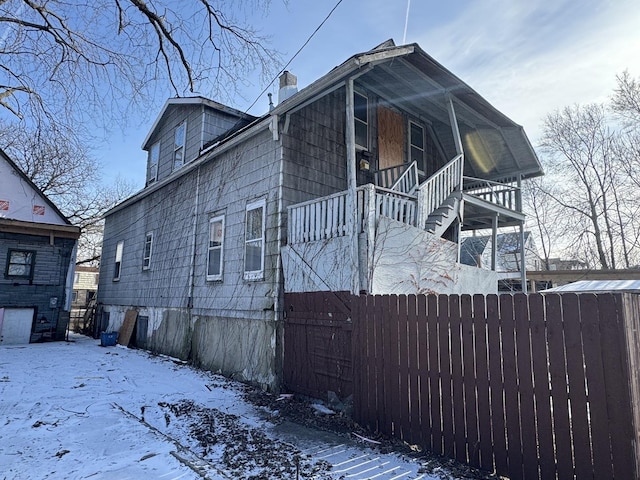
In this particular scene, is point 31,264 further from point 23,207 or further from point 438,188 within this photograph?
point 438,188

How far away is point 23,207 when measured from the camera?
14031mm

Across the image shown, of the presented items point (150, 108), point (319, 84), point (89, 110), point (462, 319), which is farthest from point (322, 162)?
point (462, 319)

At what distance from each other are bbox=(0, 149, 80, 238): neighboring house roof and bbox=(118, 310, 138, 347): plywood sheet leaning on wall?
4.29 m

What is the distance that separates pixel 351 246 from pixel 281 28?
390 centimetres

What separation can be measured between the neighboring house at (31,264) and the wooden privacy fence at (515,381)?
1388 cm

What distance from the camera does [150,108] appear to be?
20.7 feet

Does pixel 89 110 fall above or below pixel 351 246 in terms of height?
above

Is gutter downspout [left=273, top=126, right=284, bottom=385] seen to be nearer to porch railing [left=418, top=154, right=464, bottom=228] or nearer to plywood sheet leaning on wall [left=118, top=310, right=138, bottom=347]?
porch railing [left=418, top=154, right=464, bottom=228]

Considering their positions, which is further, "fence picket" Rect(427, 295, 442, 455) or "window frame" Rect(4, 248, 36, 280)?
"window frame" Rect(4, 248, 36, 280)

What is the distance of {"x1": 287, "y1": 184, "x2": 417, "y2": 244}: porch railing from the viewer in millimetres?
5871

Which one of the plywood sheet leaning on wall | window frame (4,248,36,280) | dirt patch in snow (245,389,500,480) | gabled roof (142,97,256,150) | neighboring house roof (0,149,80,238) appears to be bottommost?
dirt patch in snow (245,389,500,480)

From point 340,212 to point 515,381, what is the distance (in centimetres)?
356

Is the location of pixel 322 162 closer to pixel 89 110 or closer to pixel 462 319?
pixel 89 110

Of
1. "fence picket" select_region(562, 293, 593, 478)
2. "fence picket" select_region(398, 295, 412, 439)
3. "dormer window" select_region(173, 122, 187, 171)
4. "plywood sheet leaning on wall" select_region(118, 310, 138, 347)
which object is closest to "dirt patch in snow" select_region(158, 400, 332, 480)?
"fence picket" select_region(398, 295, 412, 439)
